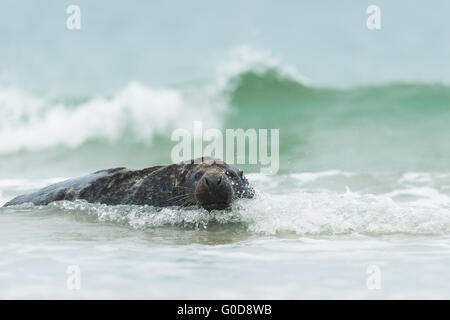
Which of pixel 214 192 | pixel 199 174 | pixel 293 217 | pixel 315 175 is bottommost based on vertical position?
pixel 293 217

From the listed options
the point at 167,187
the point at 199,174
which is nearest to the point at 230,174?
the point at 199,174

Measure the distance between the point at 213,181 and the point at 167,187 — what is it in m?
0.93

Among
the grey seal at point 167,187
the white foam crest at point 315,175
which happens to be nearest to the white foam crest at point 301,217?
the grey seal at point 167,187

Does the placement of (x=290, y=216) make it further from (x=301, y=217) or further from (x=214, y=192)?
(x=214, y=192)

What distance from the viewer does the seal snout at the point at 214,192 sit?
5.64 metres

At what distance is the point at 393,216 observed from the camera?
19.8ft

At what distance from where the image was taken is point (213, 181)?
18.5 ft

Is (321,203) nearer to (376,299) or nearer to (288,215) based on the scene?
(288,215)

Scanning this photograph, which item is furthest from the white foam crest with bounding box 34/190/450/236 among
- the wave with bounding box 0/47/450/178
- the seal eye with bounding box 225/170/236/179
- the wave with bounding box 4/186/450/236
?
the wave with bounding box 0/47/450/178
